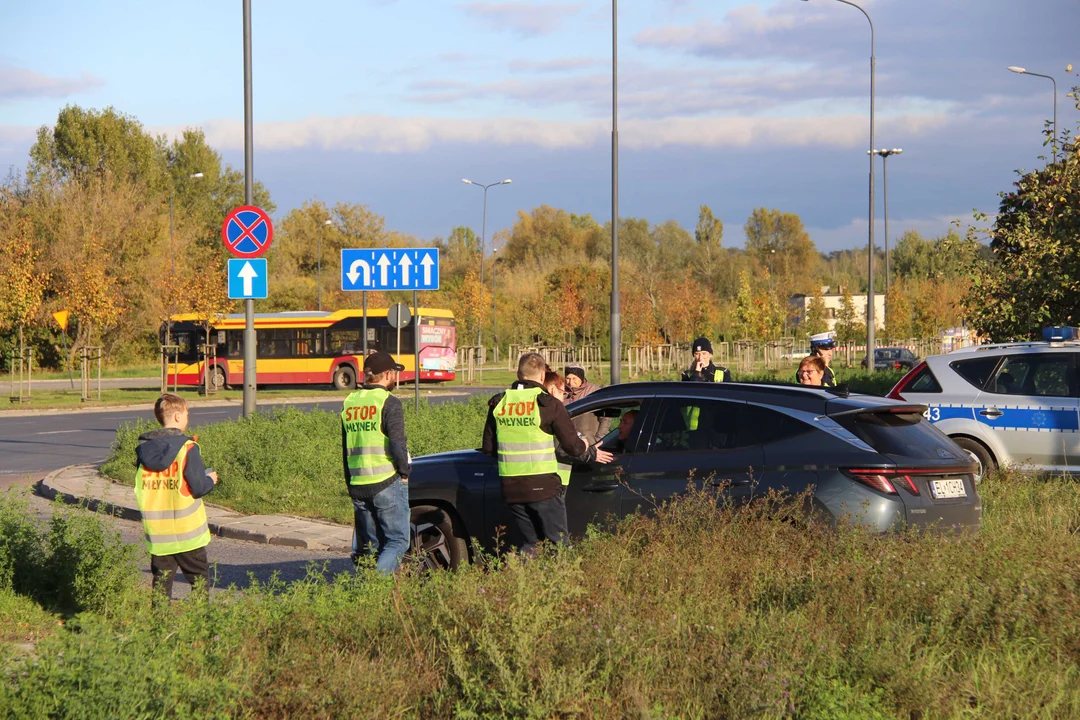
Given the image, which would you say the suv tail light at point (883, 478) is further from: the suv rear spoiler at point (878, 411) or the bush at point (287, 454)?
the bush at point (287, 454)

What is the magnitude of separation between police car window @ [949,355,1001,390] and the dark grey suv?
515cm

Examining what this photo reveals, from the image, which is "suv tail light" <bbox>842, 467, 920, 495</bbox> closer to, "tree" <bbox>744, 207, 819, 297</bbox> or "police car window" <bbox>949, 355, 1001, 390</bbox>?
"police car window" <bbox>949, 355, 1001, 390</bbox>

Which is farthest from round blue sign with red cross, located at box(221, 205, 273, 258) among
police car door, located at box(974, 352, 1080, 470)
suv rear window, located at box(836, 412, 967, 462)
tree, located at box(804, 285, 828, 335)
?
tree, located at box(804, 285, 828, 335)

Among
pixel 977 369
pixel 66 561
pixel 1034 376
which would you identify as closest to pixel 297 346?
pixel 977 369

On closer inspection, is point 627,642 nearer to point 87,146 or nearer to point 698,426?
point 698,426

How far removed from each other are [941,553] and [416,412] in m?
11.4

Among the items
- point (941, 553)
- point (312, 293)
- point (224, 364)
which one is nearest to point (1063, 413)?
point (941, 553)

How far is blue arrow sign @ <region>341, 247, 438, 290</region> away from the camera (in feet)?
58.6

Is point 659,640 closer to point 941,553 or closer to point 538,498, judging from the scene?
point 941,553

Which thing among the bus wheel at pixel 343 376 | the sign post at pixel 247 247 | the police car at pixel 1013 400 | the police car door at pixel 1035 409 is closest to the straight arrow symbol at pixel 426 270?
the sign post at pixel 247 247

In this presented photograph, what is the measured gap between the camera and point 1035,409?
11.5 meters

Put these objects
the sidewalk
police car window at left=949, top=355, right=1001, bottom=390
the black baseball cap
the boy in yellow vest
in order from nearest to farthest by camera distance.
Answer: the boy in yellow vest < the black baseball cap < the sidewalk < police car window at left=949, top=355, right=1001, bottom=390

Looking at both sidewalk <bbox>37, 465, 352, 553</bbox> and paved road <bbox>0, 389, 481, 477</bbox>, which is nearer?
sidewalk <bbox>37, 465, 352, 553</bbox>

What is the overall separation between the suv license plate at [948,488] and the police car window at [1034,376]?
5493 millimetres
